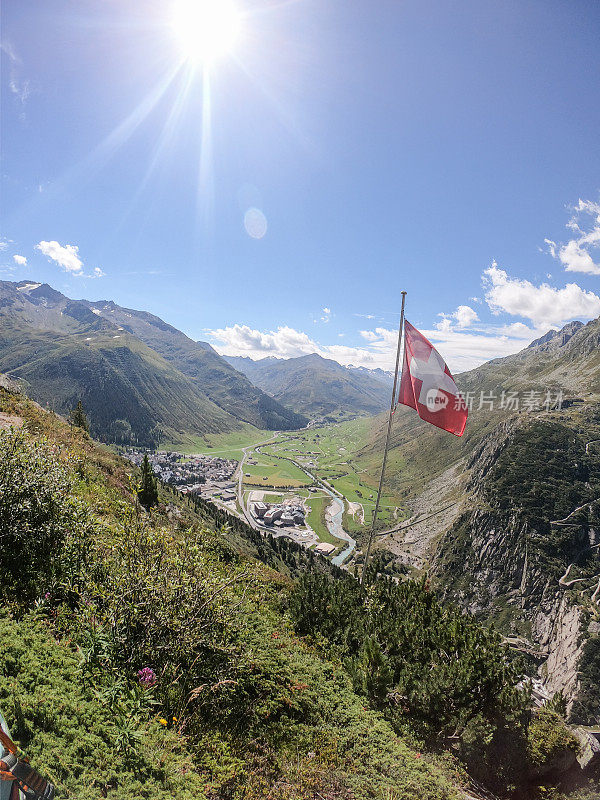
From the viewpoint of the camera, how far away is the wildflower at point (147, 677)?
782cm

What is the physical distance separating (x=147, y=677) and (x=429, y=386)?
14119 millimetres

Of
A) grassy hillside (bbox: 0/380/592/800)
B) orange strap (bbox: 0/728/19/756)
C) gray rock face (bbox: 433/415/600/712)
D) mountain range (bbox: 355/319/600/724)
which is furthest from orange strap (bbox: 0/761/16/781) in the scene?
gray rock face (bbox: 433/415/600/712)

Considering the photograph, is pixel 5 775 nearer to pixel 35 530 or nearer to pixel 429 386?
pixel 35 530

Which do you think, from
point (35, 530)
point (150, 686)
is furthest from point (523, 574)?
point (35, 530)

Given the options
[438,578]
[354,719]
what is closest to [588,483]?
[438,578]

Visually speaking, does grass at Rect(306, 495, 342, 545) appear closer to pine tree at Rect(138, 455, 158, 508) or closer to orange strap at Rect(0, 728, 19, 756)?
pine tree at Rect(138, 455, 158, 508)

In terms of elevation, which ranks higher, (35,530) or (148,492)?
(35,530)

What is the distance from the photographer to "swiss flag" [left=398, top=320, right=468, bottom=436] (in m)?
14.8

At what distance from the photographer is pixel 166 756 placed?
21.6 feet

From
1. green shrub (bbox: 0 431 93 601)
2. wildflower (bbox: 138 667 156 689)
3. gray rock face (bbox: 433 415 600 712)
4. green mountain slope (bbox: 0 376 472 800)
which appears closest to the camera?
green mountain slope (bbox: 0 376 472 800)

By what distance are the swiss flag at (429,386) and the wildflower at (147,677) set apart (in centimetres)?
1240

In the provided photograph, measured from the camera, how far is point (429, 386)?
15422mm

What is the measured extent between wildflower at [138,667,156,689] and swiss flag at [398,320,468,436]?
488 inches

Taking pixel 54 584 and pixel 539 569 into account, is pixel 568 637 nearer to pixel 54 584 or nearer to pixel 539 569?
pixel 539 569
